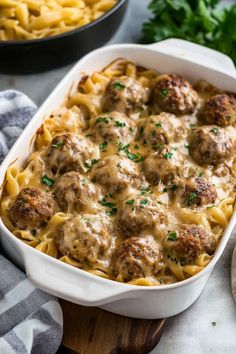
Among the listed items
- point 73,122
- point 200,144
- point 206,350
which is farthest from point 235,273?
point 73,122

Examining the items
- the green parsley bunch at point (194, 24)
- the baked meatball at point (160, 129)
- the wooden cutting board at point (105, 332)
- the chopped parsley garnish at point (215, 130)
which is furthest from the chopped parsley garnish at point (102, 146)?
the green parsley bunch at point (194, 24)

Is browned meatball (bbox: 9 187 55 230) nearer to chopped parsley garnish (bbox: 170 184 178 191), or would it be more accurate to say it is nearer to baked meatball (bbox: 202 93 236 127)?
chopped parsley garnish (bbox: 170 184 178 191)

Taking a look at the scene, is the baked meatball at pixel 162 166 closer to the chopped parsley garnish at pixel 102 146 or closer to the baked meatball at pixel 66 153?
the chopped parsley garnish at pixel 102 146

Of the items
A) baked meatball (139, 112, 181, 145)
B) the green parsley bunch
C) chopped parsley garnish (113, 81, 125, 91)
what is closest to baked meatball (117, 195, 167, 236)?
baked meatball (139, 112, 181, 145)

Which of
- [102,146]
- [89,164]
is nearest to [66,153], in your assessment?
[89,164]

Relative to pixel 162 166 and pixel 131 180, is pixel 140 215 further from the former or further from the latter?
pixel 162 166

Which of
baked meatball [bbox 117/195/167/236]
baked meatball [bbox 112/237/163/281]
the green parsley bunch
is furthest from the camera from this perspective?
the green parsley bunch

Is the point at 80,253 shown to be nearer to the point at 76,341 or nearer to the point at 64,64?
the point at 76,341
